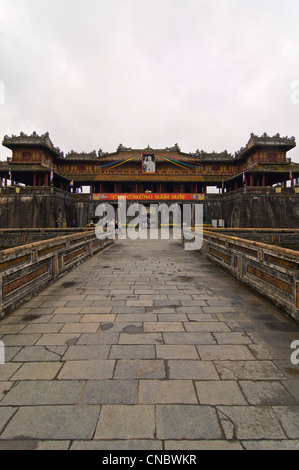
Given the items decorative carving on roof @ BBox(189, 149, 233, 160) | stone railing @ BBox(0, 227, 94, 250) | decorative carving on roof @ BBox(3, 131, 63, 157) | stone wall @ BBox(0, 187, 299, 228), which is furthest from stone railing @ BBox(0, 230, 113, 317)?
decorative carving on roof @ BBox(189, 149, 233, 160)

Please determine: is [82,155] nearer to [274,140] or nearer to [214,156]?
[214,156]

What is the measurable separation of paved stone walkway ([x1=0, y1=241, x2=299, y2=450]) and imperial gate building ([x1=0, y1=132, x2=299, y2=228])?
22.2m

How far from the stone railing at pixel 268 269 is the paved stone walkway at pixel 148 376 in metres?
0.29

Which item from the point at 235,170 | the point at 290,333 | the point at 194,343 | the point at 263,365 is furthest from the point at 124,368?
the point at 235,170

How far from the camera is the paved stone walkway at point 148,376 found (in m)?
1.59

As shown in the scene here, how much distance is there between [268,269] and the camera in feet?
13.9

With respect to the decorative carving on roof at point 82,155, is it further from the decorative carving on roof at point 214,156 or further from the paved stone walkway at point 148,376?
the paved stone walkway at point 148,376

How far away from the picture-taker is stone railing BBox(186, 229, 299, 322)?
11.5 ft

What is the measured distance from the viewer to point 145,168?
3061 centimetres

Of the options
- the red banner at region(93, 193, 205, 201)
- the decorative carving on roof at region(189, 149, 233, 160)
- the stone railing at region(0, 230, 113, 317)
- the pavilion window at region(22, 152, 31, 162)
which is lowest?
the stone railing at region(0, 230, 113, 317)

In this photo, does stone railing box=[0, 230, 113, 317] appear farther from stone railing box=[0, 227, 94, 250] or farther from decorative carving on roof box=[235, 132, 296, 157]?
decorative carving on roof box=[235, 132, 296, 157]

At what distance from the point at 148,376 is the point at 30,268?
11.3 feet

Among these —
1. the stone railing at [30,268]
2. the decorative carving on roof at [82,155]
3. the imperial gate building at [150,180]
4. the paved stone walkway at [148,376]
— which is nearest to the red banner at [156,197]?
the imperial gate building at [150,180]
